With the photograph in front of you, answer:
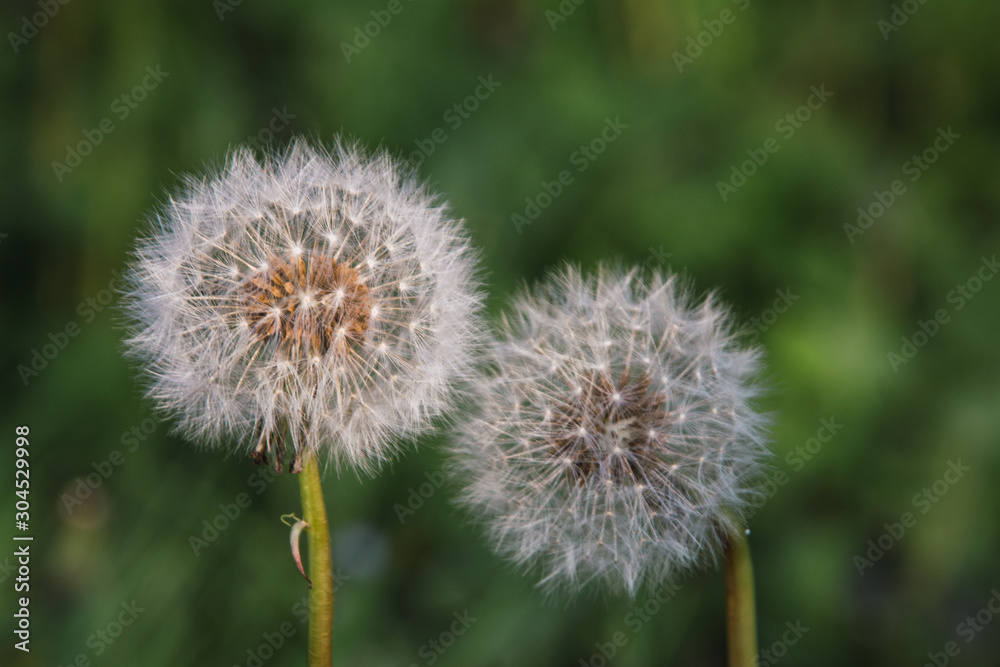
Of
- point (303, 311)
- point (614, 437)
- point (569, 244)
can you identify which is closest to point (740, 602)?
point (614, 437)

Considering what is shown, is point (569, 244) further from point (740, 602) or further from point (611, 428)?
point (740, 602)

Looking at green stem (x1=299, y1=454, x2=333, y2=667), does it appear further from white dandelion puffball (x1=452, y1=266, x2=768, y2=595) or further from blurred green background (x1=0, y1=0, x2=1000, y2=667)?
blurred green background (x1=0, y1=0, x2=1000, y2=667)

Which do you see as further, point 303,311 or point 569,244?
point 569,244

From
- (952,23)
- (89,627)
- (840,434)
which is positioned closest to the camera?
(89,627)

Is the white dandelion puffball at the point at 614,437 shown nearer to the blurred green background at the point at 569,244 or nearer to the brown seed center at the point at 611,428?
the brown seed center at the point at 611,428

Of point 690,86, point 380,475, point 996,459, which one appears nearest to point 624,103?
point 690,86

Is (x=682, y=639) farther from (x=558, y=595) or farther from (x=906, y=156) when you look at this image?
(x=906, y=156)
